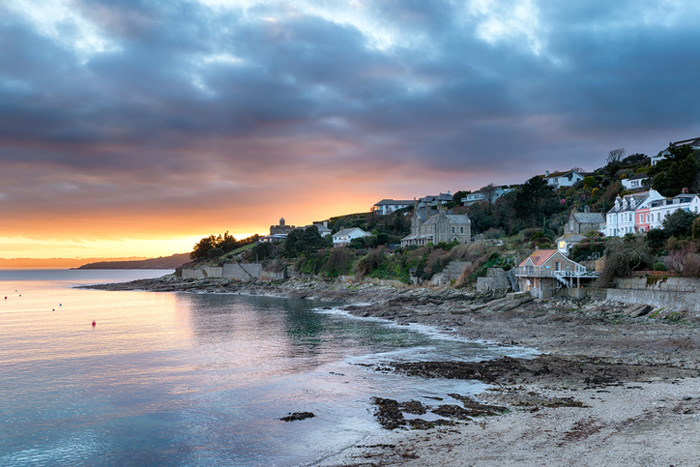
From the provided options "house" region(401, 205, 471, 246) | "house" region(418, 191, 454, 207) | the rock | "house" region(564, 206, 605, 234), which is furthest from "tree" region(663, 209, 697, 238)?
"house" region(418, 191, 454, 207)

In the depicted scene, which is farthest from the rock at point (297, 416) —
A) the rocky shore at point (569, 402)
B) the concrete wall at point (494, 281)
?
the concrete wall at point (494, 281)

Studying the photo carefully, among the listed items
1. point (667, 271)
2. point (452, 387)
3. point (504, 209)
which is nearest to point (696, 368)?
point (452, 387)

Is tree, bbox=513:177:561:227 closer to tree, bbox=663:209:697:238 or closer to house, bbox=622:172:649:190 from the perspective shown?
house, bbox=622:172:649:190

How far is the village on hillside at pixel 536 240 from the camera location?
4241cm

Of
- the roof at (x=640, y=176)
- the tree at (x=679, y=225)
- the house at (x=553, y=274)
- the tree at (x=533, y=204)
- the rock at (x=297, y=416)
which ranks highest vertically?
the roof at (x=640, y=176)

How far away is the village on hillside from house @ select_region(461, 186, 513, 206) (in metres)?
0.29

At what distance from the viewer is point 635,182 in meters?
72.3

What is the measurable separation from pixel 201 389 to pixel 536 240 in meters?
46.6

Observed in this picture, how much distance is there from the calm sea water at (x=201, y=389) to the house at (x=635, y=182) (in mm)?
51977

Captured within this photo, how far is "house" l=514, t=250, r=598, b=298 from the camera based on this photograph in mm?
42562

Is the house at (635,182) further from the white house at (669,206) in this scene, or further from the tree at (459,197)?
the tree at (459,197)

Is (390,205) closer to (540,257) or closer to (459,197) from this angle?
(459,197)

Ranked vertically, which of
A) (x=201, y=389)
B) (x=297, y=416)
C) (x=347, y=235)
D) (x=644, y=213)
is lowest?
(x=297, y=416)

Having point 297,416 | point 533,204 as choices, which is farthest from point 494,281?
point 297,416
